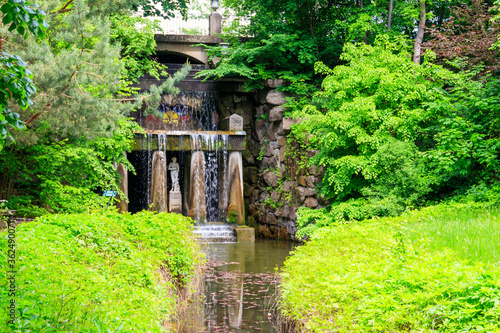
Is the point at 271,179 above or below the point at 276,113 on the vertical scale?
below

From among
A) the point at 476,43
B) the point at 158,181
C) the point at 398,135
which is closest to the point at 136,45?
the point at 158,181

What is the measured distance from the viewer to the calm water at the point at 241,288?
775 centimetres

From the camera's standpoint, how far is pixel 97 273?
16.7 ft

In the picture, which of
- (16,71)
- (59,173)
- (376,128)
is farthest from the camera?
(376,128)

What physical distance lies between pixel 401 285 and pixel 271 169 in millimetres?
15534

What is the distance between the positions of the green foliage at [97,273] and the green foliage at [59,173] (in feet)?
11.8

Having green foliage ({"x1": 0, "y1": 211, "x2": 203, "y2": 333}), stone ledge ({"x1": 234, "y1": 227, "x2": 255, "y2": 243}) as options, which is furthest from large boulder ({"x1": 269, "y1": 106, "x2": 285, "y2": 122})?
green foliage ({"x1": 0, "y1": 211, "x2": 203, "y2": 333})

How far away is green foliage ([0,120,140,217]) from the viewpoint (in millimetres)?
11438

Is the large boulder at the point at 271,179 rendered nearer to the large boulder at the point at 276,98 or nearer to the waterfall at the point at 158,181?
the large boulder at the point at 276,98

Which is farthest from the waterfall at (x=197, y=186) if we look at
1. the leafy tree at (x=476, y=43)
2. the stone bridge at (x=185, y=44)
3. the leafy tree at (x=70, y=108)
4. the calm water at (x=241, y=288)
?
the leafy tree at (x=476, y=43)

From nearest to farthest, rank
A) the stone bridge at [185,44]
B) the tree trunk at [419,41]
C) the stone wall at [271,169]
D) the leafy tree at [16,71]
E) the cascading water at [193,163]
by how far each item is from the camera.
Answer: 1. the leafy tree at [16,71]
2. the tree trunk at [419,41]
3. the stone wall at [271,169]
4. the cascading water at [193,163]
5. the stone bridge at [185,44]

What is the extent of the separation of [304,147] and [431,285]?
503 inches

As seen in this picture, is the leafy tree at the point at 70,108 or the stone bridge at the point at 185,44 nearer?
the leafy tree at the point at 70,108

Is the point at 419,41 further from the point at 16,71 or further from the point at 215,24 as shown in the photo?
the point at 16,71
